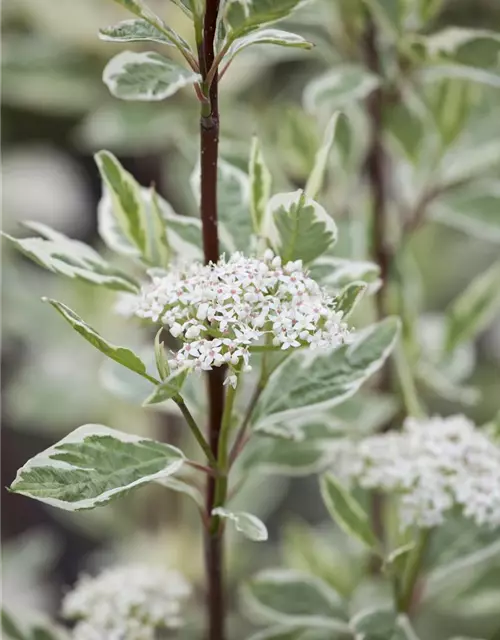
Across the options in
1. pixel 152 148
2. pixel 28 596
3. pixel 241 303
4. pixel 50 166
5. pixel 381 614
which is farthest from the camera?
pixel 50 166

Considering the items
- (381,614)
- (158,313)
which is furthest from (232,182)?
(381,614)

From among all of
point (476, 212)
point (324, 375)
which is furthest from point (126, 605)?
point (476, 212)

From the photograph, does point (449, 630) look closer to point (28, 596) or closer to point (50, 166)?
point (28, 596)

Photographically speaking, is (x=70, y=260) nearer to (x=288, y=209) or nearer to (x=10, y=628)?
(x=288, y=209)

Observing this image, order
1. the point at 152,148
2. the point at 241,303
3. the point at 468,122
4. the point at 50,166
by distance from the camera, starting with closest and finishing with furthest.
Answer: the point at 241,303, the point at 468,122, the point at 152,148, the point at 50,166

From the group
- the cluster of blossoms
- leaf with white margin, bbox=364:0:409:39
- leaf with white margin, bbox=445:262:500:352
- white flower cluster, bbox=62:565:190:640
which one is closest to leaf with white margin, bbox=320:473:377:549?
the cluster of blossoms
